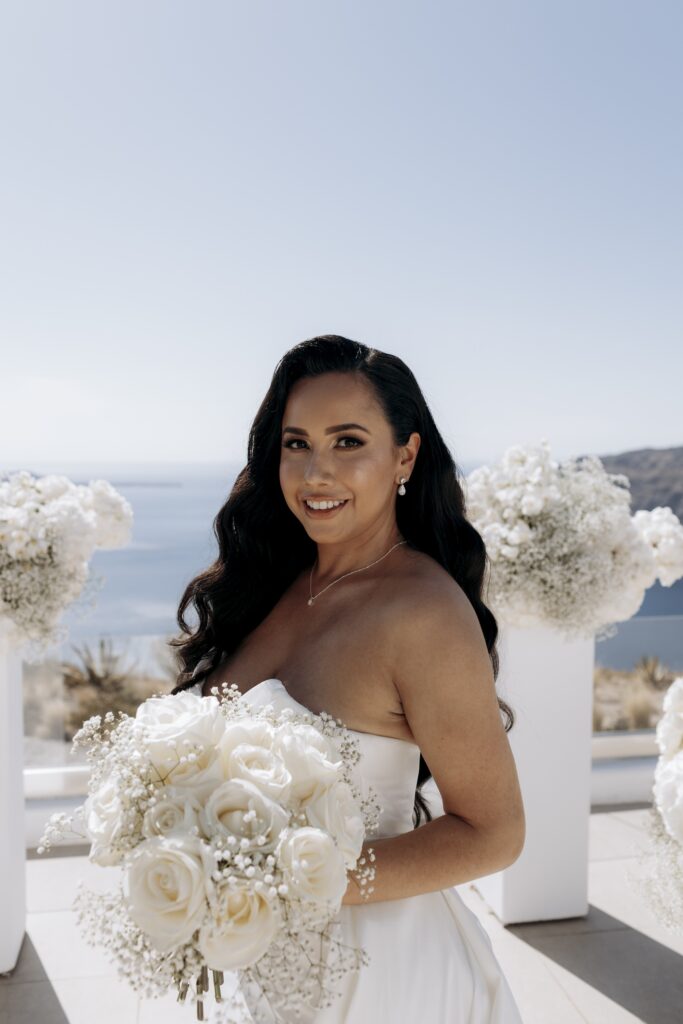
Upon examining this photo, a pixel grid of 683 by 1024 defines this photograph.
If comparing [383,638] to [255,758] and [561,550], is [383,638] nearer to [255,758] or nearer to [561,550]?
[255,758]

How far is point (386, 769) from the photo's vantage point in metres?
1.77

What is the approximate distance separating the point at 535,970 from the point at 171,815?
9.25 ft

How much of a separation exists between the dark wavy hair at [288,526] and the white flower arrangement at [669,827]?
41 centimetres

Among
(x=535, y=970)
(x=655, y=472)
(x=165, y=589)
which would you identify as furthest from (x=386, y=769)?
(x=165, y=589)

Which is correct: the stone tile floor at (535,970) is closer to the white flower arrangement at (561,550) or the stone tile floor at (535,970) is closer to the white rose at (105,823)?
the white flower arrangement at (561,550)

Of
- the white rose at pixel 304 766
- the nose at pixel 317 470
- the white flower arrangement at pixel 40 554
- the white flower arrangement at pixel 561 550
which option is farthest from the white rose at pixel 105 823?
the white flower arrangement at pixel 561 550

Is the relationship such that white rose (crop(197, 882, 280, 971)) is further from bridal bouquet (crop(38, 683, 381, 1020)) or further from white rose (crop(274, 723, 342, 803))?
white rose (crop(274, 723, 342, 803))

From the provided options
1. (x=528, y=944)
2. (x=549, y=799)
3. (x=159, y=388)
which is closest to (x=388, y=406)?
(x=549, y=799)

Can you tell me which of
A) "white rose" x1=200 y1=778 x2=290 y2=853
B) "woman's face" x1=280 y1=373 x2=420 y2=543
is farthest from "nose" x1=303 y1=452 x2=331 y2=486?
"white rose" x1=200 y1=778 x2=290 y2=853

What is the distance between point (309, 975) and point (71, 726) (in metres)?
4.43

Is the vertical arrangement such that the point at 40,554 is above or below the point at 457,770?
above

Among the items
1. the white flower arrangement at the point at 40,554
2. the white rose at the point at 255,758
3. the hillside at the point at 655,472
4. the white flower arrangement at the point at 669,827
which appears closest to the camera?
the white rose at the point at 255,758

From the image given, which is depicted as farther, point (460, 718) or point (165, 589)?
point (165, 589)

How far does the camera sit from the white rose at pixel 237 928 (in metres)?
1.10
